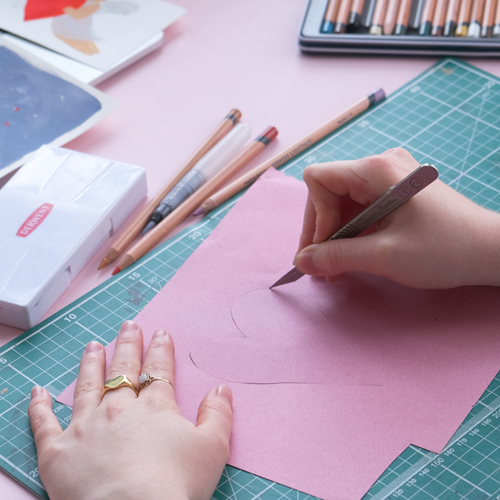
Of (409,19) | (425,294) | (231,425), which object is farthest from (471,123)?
(231,425)

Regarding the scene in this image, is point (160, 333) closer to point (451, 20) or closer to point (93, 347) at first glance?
point (93, 347)

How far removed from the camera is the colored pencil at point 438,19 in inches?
54.0

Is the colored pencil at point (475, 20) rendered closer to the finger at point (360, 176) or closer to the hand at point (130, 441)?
the finger at point (360, 176)

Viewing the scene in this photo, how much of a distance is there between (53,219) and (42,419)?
1.07 ft

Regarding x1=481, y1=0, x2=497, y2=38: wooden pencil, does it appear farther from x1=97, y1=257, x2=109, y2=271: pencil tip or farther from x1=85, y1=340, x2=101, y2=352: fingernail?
x1=85, y1=340, x2=101, y2=352: fingernail

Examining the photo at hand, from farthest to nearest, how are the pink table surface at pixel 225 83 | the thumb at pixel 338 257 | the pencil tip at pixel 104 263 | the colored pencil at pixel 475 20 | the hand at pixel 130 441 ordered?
the colored pencil at pixel 475 20 → the pink table surface at pixel 225 83 → the pencil tip at pixel 104 263 → the thumb at pixel 338 257 → the hand at pixel 130 441

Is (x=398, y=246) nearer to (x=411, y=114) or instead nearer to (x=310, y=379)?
(x=310, y=379)

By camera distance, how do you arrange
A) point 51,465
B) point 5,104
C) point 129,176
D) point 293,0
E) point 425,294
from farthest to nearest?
1. point 293,0
2. point 5,104
3. point 129,176
4. point 425,294
5. point 51,465

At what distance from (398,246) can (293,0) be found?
988 millimetres

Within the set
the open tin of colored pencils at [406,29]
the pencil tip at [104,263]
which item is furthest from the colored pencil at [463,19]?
the pencil tip at [104,263]

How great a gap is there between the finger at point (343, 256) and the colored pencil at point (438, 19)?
0.76 metres

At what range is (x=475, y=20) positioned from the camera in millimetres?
1378

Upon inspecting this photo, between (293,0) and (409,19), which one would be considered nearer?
(409,19)

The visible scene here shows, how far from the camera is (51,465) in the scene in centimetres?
67
